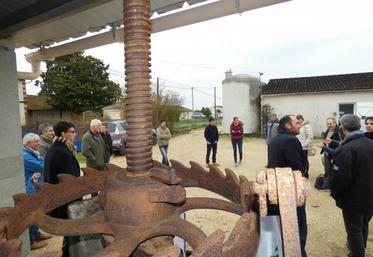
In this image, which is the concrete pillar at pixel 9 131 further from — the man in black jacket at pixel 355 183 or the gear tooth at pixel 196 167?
the man in black jacket at pixel 355 183

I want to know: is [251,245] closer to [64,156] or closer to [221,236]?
[221,236]

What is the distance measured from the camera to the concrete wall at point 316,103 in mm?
22406

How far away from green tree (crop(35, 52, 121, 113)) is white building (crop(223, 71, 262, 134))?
37.4 ft

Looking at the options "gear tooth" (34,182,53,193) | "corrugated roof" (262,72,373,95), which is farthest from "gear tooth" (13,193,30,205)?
"corrugated roof" (262,72,373,95)

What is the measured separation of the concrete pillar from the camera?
3.73 metres

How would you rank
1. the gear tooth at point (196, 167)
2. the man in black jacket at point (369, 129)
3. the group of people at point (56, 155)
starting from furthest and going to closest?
the man in black jacket at point (369, 129)
the group of people at point (56, 155)
the gear tooth at point (196, 167)

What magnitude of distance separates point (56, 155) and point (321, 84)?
24642 mm

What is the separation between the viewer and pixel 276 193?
41.3 inches

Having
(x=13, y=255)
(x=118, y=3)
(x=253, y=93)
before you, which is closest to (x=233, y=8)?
(x=118, y=3)

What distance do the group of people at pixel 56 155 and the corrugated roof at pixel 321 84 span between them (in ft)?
66.4

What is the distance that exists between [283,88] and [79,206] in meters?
24.8

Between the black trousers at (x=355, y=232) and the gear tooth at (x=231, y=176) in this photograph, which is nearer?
the gear tooth at (x=231, y=176)

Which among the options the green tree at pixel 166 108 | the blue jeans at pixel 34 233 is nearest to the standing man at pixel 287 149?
the blue jeans at pixel 34 233

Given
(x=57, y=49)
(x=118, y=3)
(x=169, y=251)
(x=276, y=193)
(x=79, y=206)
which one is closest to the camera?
(x=169, y=251)
